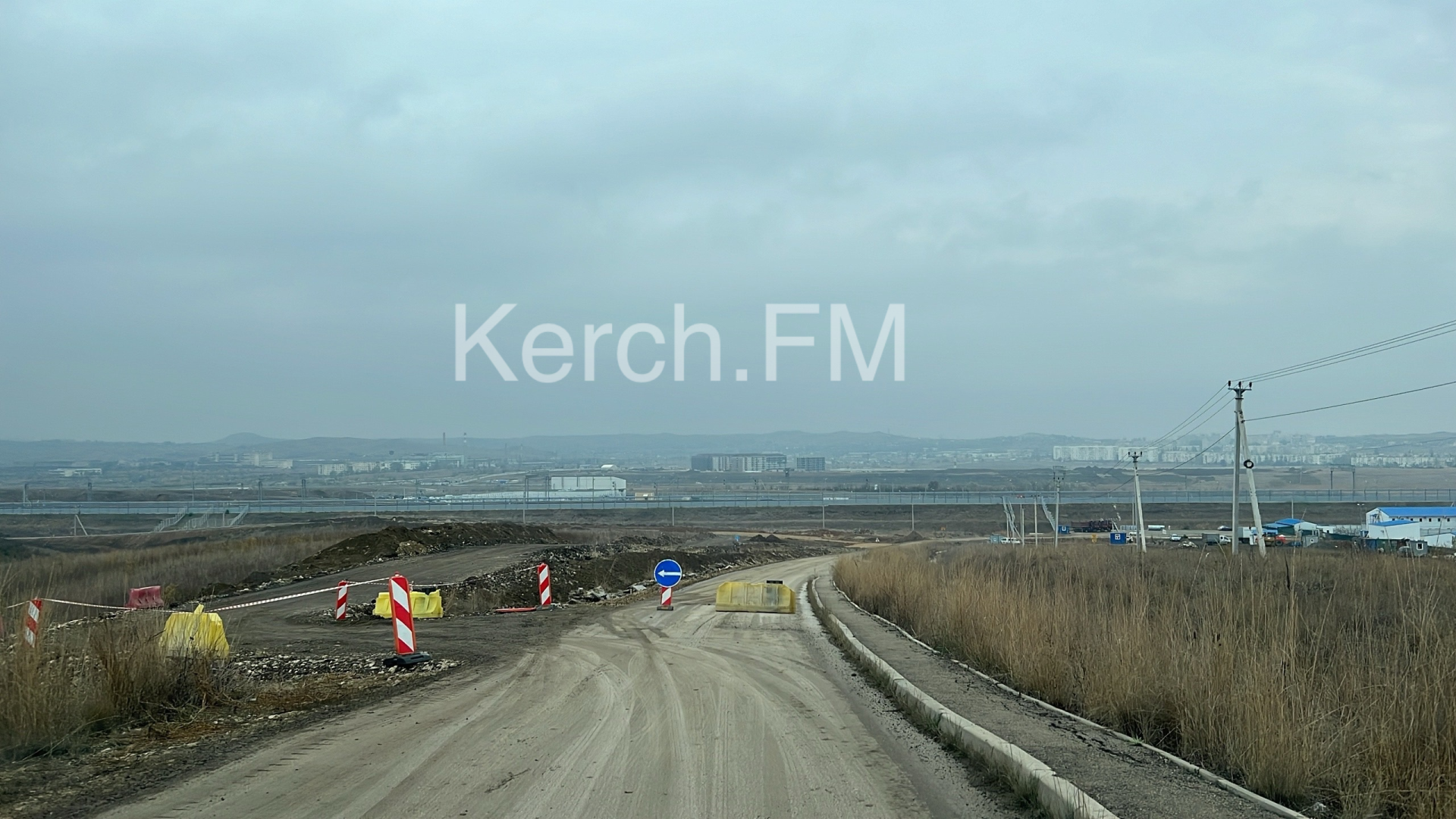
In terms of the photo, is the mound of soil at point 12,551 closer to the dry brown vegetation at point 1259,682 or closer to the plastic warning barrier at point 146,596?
the plastic warning barrier at point 146,596

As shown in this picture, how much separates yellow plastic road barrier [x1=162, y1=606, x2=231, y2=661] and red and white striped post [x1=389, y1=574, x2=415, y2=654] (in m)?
2.65

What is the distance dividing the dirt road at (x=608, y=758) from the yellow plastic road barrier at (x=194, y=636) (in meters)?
2.16

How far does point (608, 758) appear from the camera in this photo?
8914 millimetres

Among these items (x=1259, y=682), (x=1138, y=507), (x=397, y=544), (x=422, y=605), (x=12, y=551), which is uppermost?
(x=1259, y=682)

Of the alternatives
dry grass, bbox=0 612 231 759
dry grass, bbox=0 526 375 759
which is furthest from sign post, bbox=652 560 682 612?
dry grass, bbox=0 612 231 759

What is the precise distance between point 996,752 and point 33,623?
10238 millimetres

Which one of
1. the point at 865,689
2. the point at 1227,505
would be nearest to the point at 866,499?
the point at 1227,505

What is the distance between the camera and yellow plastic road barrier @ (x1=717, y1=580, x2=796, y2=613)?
27266mm

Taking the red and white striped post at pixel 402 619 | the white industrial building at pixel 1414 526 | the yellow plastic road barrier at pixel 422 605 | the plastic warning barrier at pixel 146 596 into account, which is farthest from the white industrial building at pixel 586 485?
the red and white striped post at pixel 402 619

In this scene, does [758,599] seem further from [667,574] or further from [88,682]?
[88,682]

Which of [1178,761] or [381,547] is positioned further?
[381,547]

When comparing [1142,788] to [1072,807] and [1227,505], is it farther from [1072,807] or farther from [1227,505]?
[1227,505]

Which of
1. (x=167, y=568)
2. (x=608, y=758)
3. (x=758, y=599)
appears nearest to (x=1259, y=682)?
(x=608, y=758)

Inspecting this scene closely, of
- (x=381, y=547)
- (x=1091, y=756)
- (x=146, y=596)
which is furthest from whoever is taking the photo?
(x=381, y=547)
